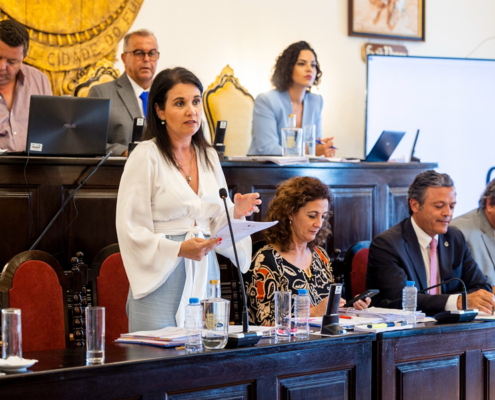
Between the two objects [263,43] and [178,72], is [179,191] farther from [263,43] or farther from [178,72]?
[263,43]

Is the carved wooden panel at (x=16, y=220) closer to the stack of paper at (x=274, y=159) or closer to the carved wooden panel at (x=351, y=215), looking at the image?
the stack of paper at (x=274, y=159)

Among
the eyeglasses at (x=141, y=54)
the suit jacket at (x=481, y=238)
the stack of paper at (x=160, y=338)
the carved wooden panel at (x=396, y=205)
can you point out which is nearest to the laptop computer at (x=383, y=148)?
the carved wooden panel at (x=396, y=205)

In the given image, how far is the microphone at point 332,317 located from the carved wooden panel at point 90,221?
1.57m

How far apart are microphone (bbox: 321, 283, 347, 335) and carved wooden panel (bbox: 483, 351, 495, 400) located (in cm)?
69

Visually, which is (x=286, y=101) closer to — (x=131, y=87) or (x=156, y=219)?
(x=131, y=87)

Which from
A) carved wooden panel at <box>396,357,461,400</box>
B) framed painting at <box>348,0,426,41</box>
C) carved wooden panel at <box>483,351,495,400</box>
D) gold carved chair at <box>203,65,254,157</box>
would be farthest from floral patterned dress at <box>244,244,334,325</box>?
framed painting at <box>348,0,426,41</box>

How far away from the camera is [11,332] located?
1.73 meters

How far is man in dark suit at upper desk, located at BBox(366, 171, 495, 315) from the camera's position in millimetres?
3168

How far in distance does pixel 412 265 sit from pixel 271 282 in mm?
704

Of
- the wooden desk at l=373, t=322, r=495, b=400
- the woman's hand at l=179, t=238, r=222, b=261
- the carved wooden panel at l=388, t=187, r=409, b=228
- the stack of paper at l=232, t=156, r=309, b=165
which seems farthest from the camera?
the carved wooden panel at l=388, t=187, r=409, b=228

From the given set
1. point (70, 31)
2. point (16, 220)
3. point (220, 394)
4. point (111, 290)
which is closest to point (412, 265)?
point (111, 290)

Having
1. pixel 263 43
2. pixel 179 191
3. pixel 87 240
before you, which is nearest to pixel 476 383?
pixel 179 191

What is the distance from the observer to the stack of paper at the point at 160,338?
2084 millimetres

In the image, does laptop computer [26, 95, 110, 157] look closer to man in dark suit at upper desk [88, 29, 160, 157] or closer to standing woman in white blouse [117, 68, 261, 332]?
man in dark suit at upper desk [88, 29, 160, 157]
